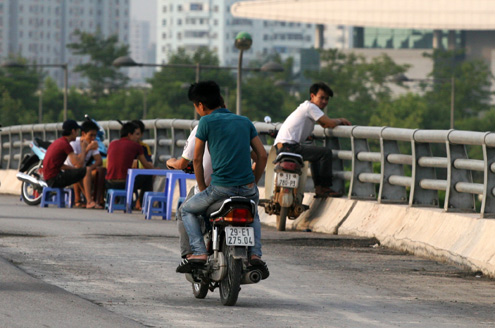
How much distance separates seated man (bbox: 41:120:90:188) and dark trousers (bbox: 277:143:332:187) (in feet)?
16.6

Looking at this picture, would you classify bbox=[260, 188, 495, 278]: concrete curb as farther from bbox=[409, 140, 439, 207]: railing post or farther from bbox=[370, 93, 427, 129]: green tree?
bbox=[370, 93, 427, 129]: green tree

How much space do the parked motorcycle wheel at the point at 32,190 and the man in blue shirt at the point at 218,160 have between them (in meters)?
11.2

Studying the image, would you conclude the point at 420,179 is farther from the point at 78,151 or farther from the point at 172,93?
the point at 172,93

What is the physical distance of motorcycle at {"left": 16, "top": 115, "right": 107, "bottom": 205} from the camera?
19.8m

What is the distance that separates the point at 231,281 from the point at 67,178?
1093cm

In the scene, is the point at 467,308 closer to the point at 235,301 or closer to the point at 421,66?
the point at 235,301

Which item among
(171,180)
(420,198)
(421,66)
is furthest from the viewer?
(421,66)

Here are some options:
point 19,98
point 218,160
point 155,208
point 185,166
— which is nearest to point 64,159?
point 155,208

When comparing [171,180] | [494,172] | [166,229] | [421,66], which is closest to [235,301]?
[494,172]

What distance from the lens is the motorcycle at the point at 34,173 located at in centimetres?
1977

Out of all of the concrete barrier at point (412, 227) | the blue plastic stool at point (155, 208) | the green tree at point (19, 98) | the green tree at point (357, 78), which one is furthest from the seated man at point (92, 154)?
the green tree at point (19, 98)

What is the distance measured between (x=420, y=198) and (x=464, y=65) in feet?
332

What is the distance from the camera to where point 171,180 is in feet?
56.3

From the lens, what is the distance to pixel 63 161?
1900 cm
